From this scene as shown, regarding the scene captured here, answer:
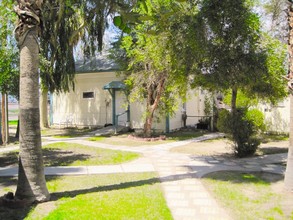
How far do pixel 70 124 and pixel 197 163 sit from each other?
1469cm

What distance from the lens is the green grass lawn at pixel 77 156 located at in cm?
990

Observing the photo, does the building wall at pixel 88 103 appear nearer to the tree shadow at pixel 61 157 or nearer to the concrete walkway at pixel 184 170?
the concrete walkway at pixel 184 170

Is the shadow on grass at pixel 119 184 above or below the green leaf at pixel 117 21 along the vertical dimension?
below

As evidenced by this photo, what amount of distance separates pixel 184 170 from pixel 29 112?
183 inches

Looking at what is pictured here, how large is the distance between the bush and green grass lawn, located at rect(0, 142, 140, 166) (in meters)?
3.35

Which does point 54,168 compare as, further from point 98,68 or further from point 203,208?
point 98,68

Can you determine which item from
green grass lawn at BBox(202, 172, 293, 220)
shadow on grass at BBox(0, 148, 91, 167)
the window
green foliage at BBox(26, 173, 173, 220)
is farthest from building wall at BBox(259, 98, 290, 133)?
green foliage at BBox(26, 173, 173, 220)

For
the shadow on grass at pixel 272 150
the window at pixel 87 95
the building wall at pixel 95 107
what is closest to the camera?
the shadow on grass at pixel 272 150

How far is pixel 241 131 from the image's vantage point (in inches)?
410

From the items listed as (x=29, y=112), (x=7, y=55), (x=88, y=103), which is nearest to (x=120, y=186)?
(x=29, y=112)

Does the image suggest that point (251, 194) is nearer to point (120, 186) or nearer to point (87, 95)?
point (120, 186)

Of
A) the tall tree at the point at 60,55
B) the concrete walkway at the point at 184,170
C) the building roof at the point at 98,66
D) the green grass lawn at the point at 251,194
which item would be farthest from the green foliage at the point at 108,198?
the building roof at the point at 98,66

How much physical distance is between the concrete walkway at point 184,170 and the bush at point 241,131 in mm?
470

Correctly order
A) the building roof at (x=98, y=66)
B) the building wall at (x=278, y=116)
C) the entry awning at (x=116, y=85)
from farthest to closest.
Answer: the building roof at (x=98, y=66), the entry awning at (x=116, y=85), the building wall at (x=278, y=116)
